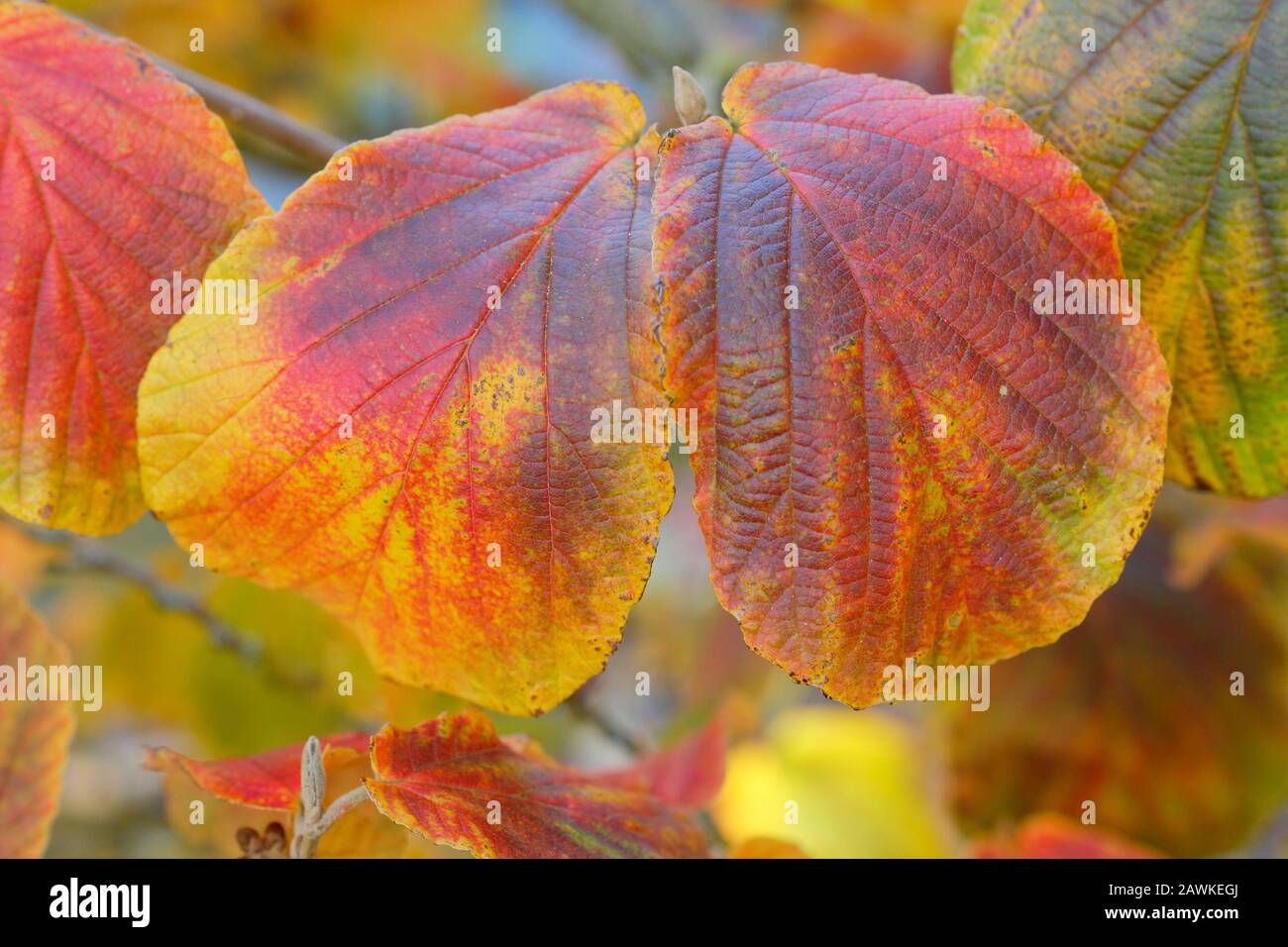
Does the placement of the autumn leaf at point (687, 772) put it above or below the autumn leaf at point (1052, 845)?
above

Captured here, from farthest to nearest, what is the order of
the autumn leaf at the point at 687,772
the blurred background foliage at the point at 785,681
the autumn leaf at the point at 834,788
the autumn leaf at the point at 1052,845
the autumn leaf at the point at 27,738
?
the autumn leaf at the point at 834,788
the blurred background foliage at the point at 785,681
the autumn leaf at the point at 1052,845
the autumn leaf at the point at 687,772
the autumn leaf at the point at 27,738

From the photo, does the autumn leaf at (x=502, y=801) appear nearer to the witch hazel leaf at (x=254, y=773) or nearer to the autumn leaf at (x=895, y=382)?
the witch hazel leaf at (x=254, y=773)

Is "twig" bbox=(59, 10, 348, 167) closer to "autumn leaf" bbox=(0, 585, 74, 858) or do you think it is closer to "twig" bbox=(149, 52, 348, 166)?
"twig" bbox=(149, 52, 348, 166)

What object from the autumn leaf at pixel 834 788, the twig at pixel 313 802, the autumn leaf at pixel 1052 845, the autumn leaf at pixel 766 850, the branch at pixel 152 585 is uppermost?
the branch at pixel 152 585

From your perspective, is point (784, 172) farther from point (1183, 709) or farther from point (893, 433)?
point (1183, 709)

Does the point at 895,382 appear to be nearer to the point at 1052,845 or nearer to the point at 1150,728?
the point at 1052,845

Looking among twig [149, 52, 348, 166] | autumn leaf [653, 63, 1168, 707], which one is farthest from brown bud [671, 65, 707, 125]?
twig [149, 52, 348, 166]

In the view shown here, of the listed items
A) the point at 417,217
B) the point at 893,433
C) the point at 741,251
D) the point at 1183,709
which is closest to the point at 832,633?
the point at 893,433

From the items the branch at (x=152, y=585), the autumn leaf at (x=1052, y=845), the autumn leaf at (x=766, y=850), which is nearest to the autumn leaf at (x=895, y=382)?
the autumn leaf at (x=766, y=850)
